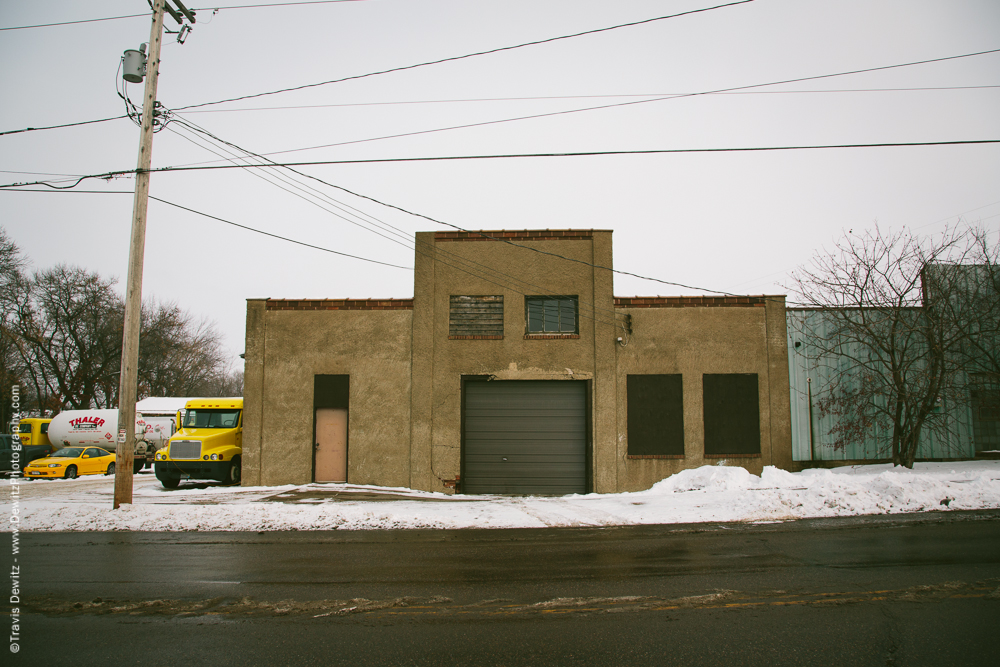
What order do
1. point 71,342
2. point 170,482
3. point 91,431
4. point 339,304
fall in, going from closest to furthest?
point 339,304, point 170,482, point 91,431, point 71,342

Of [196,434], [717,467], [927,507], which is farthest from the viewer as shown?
[196,434]

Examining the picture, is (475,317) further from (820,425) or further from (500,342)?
(820,425)

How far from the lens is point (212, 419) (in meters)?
19.0

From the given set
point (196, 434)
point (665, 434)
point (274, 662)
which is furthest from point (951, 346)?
point (196, 434)

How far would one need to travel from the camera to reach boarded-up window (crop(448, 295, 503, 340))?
1742 centimetres

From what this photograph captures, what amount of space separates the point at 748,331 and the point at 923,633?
13.1m

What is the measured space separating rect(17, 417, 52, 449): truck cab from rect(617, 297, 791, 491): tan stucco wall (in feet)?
107

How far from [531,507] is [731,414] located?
716 centimetres

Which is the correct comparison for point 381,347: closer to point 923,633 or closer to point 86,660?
point 86,660

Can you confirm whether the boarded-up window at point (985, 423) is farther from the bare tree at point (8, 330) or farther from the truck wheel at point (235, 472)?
the bare tree at point (8, 330)

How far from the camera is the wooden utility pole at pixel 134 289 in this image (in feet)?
40.4

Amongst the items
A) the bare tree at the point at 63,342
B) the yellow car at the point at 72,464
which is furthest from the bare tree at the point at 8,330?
the yellow car at the point at 72,464

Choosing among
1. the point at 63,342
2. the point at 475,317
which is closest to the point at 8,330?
the point at 63,342

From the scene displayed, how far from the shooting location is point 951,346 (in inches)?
642
